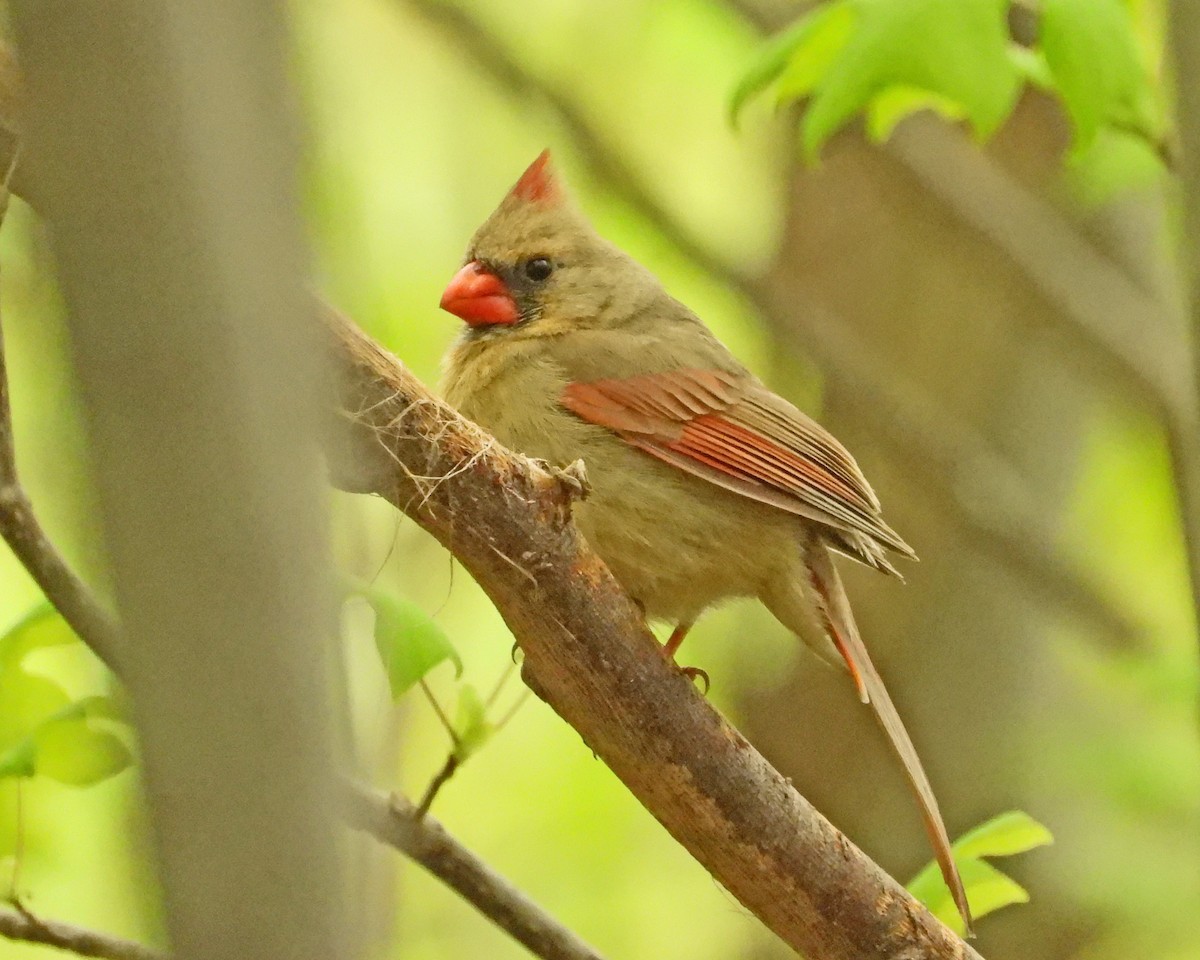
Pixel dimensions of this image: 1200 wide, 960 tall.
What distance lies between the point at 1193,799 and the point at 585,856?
2.20 m

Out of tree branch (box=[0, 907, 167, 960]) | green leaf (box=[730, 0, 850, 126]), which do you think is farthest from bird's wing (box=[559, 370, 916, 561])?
tree branch (box=[0, 907, 167, 960])

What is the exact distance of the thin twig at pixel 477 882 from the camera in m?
2.08

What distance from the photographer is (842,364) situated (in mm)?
3959

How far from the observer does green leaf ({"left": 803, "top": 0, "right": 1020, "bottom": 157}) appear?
228cm

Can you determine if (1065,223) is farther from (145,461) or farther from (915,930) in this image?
(145,461)

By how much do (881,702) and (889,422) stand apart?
151 cm

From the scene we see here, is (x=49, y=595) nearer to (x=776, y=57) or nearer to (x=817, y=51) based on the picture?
(x=776, y=57)

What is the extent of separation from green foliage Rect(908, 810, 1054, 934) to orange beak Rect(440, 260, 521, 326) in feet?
4.20

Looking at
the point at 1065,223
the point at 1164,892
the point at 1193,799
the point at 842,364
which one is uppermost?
the point at 1065,223

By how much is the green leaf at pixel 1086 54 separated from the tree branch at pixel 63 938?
66.2 inches

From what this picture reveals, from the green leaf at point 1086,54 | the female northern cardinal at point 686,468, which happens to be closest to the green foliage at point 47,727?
the female northern cardinal at point 686,468

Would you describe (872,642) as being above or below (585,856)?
above

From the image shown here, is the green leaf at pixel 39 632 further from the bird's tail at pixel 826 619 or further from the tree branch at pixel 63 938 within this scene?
the bird's tail at pixel 826 619

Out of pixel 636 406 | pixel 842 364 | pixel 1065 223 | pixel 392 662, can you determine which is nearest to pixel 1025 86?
pixel 1065 223
